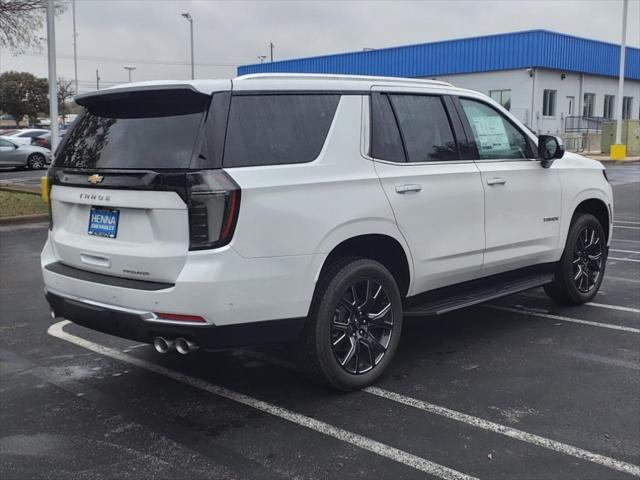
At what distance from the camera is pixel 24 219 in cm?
1289

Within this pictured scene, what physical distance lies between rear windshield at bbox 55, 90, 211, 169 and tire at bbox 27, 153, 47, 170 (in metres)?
24.2

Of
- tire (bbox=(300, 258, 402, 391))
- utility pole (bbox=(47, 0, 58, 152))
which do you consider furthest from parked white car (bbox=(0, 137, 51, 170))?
tire (bbox=(300, 258, 402, 391))

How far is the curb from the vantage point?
12641 mm

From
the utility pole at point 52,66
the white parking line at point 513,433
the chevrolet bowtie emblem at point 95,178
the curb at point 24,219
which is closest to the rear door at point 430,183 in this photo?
the white parking line at point 513,433

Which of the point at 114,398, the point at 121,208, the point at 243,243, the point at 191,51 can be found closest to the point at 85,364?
the point at 114,398

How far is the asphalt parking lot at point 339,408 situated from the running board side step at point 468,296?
42cm

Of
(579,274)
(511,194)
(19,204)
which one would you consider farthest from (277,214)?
(19,204)

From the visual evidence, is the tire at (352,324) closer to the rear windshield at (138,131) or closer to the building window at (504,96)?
the rear windshield at (138,131)

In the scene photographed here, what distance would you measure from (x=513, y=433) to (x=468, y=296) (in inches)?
60.0

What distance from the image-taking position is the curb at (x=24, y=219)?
12641mm

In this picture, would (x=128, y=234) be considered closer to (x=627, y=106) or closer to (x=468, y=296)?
(x=468, y=296)

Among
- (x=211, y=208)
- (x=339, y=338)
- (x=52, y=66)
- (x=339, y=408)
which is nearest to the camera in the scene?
(x=211, y=208)

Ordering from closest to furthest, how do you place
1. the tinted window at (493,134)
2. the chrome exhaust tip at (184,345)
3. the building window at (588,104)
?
1. the chrome exhaust tip at (184,345)
2. the tinted window at (493,134)
3. the building window at (588,104)

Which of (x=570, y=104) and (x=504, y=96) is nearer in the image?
(x=504, y=96)
